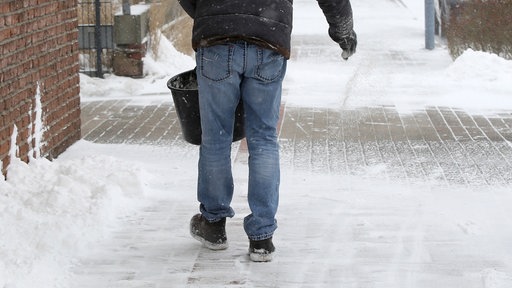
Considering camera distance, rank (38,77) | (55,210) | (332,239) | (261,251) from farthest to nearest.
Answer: (38,77), (55,210), (332,239), (261,251)

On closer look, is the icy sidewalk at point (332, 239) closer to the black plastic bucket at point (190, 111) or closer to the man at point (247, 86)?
the man at point (247, 86)

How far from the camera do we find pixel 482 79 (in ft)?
39.0

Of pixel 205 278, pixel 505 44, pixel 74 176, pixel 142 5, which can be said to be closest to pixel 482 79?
pixel 505 44

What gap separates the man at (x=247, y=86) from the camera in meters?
5.17

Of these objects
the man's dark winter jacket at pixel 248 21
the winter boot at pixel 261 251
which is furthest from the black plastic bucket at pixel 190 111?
the winter boot at pixel 261 251

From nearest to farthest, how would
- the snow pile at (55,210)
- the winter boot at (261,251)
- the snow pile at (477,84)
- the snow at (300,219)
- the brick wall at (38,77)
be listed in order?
the snow pile at (55,210)
the snow at (300,219)
the winter boot at (261,251)
the brick wall at (38,77)
the snow pile at (477,84)

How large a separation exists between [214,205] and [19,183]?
164cm

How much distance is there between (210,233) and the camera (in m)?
5.60

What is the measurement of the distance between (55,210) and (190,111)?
1.08 metres

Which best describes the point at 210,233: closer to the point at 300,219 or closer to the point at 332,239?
the point at 332,239

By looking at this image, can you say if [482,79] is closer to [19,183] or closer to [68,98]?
[68,98]

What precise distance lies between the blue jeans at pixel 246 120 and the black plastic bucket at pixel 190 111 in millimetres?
126

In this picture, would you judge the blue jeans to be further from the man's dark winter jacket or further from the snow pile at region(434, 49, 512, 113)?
the snow pile at region(434, 49, 512, 113)

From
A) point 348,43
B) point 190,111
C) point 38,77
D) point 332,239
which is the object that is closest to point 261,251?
point 332,239
